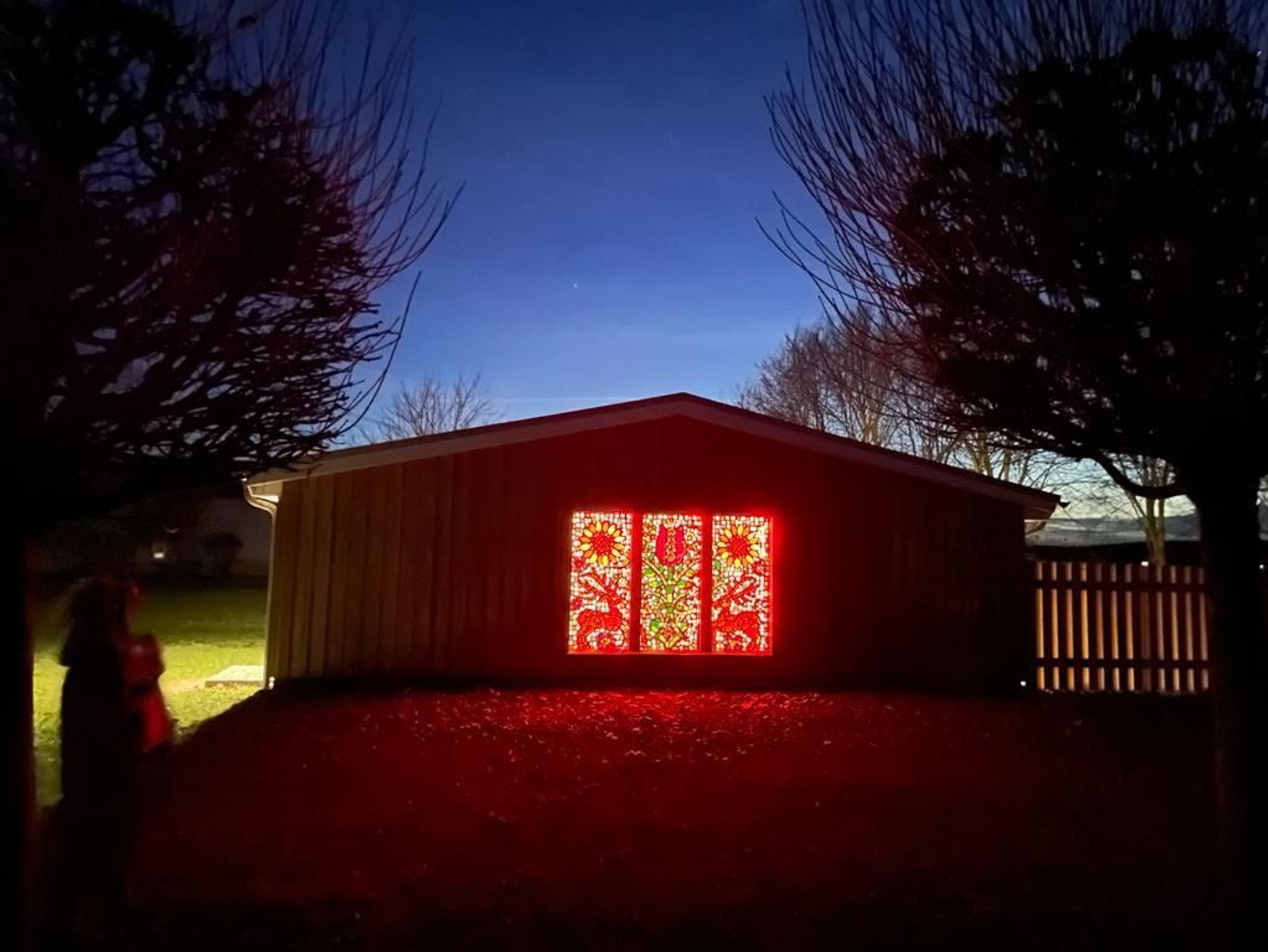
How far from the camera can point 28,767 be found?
375 cm

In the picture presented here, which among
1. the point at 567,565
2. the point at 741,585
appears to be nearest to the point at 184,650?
the point at 567,565

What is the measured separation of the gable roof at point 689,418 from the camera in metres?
10.7

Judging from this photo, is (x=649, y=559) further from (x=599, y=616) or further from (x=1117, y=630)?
(x=1117, y=630)

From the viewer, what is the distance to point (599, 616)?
432 inches

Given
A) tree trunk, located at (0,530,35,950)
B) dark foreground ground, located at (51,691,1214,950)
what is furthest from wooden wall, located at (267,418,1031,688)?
tree trunk, located at (0,530,35,950)

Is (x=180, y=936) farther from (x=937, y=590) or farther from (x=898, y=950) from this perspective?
(x=937, y=590)

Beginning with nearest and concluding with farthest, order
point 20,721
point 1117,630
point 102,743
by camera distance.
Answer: point 20,721 → point 102,743 → point 1117,630

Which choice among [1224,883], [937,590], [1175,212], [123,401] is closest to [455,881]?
[123,401]

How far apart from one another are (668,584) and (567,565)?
113 centimetres

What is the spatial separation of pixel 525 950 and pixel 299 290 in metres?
3.06

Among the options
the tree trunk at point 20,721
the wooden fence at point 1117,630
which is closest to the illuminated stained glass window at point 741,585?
the wooden fence at point 1117,630

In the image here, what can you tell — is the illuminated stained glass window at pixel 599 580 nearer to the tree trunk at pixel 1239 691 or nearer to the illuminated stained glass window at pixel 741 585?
the illuminated stained glass window at pixel 741 585

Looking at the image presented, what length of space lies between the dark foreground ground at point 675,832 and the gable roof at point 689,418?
2761 mm

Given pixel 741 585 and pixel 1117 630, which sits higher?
pixel 741 585
